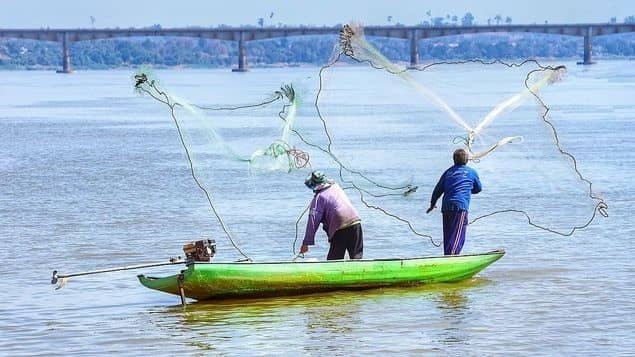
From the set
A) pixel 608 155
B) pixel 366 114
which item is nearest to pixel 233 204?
pixel 608 155

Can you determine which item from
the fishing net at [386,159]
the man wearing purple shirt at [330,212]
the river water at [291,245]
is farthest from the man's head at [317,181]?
the river water at [291,245]

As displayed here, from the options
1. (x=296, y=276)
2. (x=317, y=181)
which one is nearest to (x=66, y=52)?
(x=317, y=181)

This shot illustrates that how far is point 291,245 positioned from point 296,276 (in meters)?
5.55

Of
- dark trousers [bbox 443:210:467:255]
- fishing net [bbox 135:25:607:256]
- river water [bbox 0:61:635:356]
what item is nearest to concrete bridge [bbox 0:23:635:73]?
fishing net [bbox 135:25:607:256]

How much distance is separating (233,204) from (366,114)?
38.4 metres

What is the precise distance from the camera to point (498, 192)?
29.3 m

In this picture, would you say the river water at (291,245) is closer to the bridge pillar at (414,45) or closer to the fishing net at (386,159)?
the fishing net at (386,159)

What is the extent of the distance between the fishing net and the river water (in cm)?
12

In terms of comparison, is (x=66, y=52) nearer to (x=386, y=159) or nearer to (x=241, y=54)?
(x=241, y=54)

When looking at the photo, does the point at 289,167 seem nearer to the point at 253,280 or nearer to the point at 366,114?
the point at 253,280

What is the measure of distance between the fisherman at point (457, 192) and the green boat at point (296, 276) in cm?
34

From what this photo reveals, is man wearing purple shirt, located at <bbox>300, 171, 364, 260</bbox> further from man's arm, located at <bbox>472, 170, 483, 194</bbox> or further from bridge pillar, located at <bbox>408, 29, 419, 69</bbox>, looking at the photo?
bridge pillar, located at <bbox>408, 29, 419, 69</bbox>

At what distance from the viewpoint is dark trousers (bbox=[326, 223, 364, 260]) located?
53.3 ft

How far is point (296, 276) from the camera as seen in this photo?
15984 millimetres
